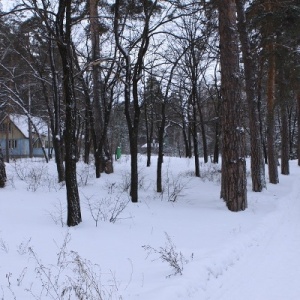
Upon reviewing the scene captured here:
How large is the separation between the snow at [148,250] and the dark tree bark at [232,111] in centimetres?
66

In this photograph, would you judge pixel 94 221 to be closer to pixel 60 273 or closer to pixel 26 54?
pixel 60 273

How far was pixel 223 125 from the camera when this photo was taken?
8.95 meters

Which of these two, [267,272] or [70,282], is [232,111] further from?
[70,282]

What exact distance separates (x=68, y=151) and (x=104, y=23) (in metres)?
8.83

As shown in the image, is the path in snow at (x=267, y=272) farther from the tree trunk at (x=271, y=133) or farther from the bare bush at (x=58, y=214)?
the tree trunk at (x=271, y=133)

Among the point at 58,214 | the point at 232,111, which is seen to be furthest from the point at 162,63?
the point at 58,214

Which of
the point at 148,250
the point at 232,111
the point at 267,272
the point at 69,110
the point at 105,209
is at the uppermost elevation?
the point at 232,111

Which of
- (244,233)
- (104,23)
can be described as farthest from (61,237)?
(104,23)

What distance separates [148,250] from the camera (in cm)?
547

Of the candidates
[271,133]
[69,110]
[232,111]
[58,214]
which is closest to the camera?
[69,110]

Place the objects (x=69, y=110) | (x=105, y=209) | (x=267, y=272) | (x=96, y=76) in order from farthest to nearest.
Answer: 1. (x=96, y=76)
2. (x=105, y=209)
3. (x=69, y=110)
4. (x=267, y=272)

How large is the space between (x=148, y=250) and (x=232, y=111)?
469 centimetres

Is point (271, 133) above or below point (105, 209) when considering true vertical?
above

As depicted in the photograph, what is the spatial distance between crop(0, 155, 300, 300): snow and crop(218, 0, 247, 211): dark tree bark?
2.16ft
